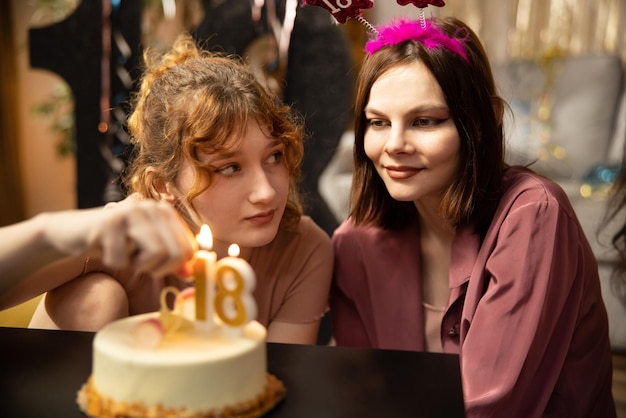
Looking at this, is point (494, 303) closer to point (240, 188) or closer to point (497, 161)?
point (497, 161)

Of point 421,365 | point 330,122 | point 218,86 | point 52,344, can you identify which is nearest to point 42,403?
point 52,344

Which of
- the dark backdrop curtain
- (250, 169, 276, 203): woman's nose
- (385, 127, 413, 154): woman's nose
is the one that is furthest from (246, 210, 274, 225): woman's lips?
the dark backdrop curtain

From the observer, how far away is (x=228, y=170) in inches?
54.9

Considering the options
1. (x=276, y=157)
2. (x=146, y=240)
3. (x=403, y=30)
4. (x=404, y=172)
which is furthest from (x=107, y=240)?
(x=403, y=30)

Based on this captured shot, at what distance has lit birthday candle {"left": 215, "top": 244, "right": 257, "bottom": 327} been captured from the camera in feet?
2.93

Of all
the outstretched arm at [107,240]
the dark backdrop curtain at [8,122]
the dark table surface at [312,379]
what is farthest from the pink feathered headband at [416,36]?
the dark backdrop curtain at [8,122]

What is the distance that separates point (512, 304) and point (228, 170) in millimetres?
590

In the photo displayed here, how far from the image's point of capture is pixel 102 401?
0.85 metres

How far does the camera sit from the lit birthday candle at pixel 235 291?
89 centimetres

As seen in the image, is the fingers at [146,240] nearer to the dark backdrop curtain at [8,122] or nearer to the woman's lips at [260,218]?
the woman's lips at [260,218]

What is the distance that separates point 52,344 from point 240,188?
0.48m

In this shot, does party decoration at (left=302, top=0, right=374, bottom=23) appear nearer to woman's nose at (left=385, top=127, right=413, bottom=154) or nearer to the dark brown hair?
the dark brown hair

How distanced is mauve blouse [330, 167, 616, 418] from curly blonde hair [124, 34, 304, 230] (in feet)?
0.90

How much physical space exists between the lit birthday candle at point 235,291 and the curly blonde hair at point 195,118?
0.50 meters
